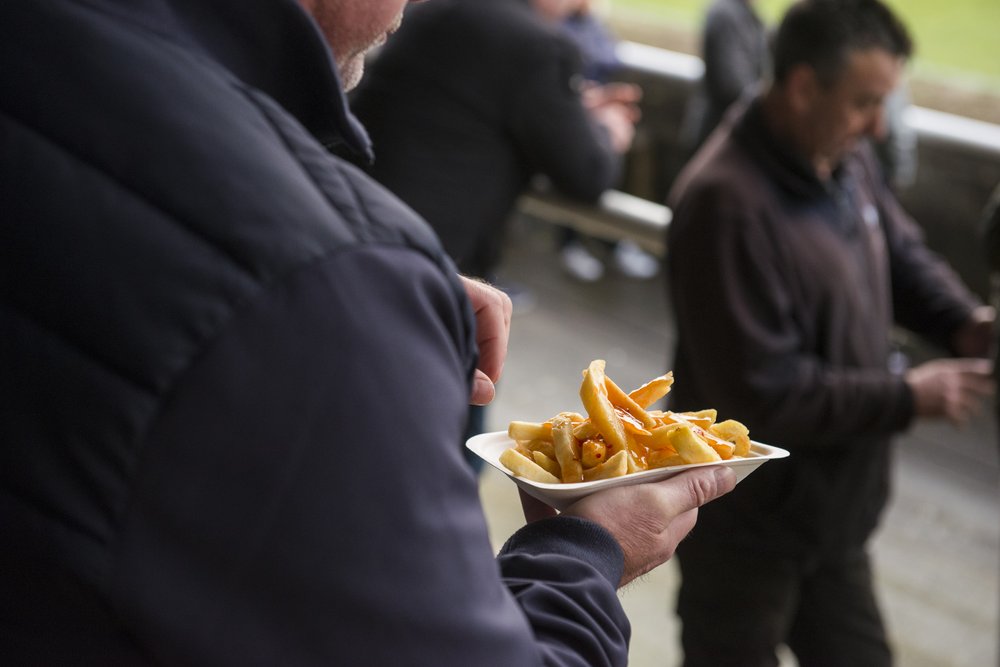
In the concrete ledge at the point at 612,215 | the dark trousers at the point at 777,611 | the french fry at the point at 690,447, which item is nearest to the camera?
the french fry at the point at 690,447

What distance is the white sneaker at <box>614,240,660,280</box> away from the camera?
6172 mm

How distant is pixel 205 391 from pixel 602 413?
1.58 ft

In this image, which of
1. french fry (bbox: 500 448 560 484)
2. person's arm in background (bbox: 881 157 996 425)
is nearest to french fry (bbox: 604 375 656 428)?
french fry (bbox: 500 448 560 484)

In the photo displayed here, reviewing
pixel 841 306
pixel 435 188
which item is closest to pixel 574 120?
pixel 435 188

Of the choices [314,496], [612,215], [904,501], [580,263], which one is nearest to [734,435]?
[314,496]

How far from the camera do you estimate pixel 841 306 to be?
2297 millimetres

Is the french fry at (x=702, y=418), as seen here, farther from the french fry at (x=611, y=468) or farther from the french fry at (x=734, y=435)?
the french fry at (x=611, y=468)

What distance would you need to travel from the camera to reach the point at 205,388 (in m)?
0.72

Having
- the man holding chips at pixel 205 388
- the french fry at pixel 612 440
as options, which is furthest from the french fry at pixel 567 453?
the man holding chips at pixel 205 388

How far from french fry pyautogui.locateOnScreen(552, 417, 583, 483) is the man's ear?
152 centimetres

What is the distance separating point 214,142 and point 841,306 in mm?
1778

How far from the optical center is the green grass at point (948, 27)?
1575 centimetres

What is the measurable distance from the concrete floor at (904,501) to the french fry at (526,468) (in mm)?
380

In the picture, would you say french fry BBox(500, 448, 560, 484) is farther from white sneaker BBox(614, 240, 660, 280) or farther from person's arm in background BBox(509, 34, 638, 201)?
white sneaker BBox(614, 240, 660, 280)
